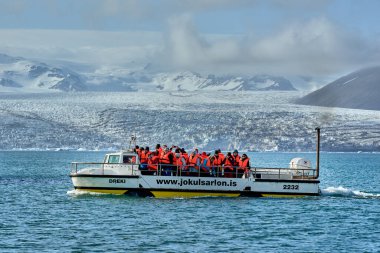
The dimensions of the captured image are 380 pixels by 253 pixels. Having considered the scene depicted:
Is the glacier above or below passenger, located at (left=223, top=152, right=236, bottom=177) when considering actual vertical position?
above

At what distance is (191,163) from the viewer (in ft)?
122

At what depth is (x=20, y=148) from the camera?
427ft

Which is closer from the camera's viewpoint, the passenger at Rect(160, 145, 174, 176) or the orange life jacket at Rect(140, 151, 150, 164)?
the passenger at Rect(160, 145, 174, 176)

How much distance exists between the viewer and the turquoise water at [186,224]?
26.1 m

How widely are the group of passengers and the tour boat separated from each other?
0.17ft

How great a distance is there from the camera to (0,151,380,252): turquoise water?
85.7ft

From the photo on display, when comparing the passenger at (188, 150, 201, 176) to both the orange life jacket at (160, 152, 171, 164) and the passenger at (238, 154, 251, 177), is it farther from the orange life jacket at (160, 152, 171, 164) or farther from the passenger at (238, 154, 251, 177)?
the passenger at (238, 154, 251, 177)

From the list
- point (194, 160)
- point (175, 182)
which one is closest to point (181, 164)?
point (194, 160)

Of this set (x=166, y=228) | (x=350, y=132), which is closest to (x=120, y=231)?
(x=166, y=228)

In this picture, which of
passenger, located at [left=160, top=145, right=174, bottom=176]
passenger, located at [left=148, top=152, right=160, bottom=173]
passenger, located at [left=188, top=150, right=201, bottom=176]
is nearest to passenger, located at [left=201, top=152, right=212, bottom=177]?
passenger, located at [left=188, top=150, right=201, bottom=176]

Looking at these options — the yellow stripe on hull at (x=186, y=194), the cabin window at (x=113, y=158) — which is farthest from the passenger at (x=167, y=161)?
the cabin window at (x=113, y=158)

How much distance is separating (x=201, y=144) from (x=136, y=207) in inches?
3584

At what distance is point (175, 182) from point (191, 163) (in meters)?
1.05

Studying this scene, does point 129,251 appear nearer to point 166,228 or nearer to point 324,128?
point 166,228
